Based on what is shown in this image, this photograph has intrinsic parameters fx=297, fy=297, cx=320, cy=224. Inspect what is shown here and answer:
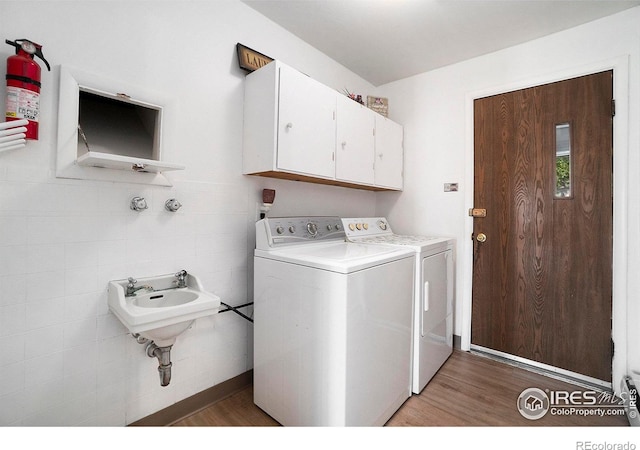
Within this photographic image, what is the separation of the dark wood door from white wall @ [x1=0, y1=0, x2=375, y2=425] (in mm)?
1865

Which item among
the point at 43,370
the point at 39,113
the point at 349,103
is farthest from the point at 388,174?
the point at 43,370

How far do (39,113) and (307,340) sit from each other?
151 cm

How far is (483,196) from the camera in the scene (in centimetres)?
244

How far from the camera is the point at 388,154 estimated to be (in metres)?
2.68

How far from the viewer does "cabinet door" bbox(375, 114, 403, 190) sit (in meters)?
2.55

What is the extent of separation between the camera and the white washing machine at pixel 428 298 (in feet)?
6.15

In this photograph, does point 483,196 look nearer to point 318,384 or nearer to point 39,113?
point 318,384

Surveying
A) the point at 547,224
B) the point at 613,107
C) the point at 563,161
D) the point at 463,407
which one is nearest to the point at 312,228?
the point at 463,407

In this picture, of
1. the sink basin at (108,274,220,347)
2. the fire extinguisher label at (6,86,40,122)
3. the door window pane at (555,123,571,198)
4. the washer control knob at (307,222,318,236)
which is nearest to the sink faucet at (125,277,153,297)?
the sink basin at (108,274,220,347)

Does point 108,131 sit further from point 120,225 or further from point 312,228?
point 312,228

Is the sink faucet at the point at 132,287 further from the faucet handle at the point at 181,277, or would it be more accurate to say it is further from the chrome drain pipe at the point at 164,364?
the chrome drain pipe at the point at 164,364

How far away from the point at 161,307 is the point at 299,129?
4.05ft

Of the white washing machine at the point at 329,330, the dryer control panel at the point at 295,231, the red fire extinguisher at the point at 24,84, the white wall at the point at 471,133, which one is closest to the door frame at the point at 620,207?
the white wall at the point at 471,133
